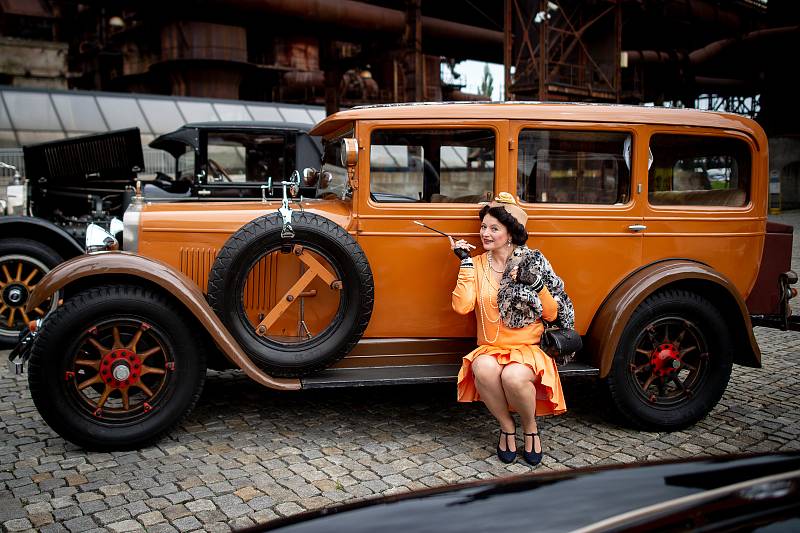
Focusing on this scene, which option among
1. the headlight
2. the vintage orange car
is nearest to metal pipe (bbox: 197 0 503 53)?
the vintage orange car

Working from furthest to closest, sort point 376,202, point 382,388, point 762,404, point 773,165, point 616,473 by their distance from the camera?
point 773,165 < point 382,388 < point 762,404 < point 376,202 < point 616,473

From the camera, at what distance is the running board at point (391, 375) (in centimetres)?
381

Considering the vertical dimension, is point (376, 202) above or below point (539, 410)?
above

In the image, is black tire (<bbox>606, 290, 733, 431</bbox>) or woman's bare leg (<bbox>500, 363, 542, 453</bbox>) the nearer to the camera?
woman's bare leg (<bbox>500, 363, 542, 453</bbox>)

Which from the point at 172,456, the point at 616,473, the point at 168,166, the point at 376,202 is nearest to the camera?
the point at 616,473

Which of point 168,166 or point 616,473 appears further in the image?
point 168,166

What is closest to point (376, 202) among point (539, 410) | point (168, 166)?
point (539, 410)

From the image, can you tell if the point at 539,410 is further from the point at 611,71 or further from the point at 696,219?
the point at 611,71

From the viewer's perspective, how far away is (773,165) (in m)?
22.9

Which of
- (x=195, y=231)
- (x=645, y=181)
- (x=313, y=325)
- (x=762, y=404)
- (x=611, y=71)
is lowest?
(x=762, y=404)

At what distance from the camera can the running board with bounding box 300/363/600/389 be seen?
3.81 meters

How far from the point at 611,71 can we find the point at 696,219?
13.6 meters

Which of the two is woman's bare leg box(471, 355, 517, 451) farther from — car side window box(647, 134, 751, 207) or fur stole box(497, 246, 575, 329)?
car side window box(647, 134, 751, 207)

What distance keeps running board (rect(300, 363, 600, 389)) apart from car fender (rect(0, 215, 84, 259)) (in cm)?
345
